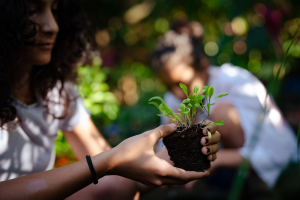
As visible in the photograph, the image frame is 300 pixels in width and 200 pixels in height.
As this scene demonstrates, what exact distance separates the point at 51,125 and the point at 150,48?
11.3 feet

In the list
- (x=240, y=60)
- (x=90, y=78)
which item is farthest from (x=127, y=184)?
(x=240, y=60)

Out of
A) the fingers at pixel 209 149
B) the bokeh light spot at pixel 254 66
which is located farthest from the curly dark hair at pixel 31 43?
the bokeh light spot at pixel 254 66

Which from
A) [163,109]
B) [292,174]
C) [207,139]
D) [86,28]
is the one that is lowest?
[292,174]

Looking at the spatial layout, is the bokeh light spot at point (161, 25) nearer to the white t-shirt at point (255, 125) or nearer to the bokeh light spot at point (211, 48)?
the bokeh light spot at point (211, 48)

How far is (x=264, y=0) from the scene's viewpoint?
2430 millimetres

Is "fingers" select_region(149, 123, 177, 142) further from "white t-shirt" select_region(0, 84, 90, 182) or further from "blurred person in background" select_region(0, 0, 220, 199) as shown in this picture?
"white t-shirt" select_region(0, 84, 90, 182)

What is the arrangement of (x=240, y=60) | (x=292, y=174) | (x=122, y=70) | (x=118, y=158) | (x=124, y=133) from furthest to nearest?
(x=122, y=70) → (x=240, y=60) → (x=124, y=133) → (x=292, y=174) → (x=118, y=158)

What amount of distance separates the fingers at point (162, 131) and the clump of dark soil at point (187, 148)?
0.02m

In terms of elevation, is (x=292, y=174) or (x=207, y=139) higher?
(x=207, y=139)

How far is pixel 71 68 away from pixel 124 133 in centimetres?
165

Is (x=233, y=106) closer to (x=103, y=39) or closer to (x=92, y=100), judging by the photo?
(x=92, y=100)

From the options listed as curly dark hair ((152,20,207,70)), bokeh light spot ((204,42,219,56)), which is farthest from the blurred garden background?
curly dark hair ((152,20,207,70))

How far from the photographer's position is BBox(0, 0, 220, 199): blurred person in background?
79cm

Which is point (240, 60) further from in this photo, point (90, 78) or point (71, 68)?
point (71, 68)
